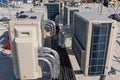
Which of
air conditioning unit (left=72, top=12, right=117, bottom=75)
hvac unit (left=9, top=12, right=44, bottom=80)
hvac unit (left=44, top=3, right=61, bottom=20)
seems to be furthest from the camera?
hvac unit (left=44, top=3, right=61, bottom=20)

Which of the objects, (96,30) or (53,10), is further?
(53,10)

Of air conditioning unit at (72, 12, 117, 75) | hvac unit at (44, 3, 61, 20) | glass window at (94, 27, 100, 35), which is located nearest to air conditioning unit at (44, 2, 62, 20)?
hvac unit at (44, 3, 61, 20)

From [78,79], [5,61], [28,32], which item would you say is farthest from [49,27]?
[28,32]

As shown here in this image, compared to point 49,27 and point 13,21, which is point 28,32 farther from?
point 49,27

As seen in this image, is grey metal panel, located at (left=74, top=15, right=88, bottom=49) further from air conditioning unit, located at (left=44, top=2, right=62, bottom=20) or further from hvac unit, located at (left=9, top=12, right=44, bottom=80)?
air conditioning unit, located at (left=44, top=2, right=62, bottom=20)

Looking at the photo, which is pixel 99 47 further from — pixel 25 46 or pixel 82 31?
pixel 25 46

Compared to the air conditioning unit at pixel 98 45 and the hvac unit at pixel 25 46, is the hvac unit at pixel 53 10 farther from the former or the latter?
the hvac unit at pixel 25 46

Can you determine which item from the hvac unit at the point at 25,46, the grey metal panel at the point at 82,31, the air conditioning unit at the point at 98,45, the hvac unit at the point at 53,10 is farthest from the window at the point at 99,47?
the hvac unit at the point at 53,10

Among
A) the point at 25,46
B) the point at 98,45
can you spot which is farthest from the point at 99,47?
the point at 25,46
